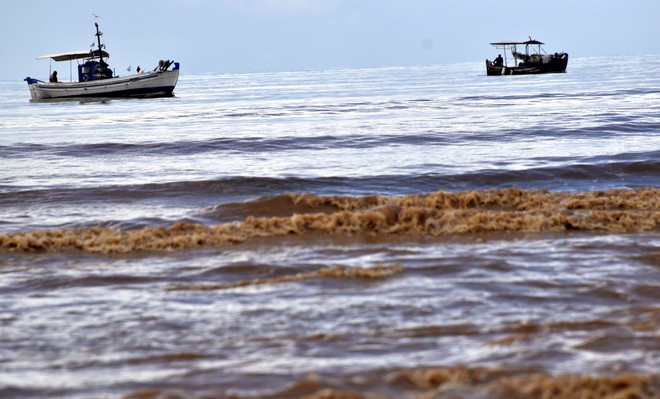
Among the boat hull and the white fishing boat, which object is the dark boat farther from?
the white fishing boat

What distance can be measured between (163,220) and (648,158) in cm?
999

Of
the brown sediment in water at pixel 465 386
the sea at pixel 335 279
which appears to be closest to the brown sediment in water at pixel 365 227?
the sea at pixel 335 279

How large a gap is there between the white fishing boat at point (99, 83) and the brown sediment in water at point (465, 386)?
5476cm

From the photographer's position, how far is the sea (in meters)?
4.67

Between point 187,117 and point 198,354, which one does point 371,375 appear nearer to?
point 198,354

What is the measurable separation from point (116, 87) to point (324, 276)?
5289 centimetres

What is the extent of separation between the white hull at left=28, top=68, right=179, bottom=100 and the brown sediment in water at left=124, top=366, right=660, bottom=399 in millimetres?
55104

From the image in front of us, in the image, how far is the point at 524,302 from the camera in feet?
20.1

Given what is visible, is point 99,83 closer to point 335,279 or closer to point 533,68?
point 533,68

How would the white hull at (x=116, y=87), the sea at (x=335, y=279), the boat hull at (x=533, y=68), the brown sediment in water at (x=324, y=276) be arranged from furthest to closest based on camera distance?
1. the boat hull at (x=533, y=68)
2. the white hull at (x=116, y=87)
3. the brown sediment in water at (x=324, y=276)
4. the sea at (x=335, y=279)

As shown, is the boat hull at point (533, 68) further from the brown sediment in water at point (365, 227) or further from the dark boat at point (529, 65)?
the brown sediment in water at point (365, 227)

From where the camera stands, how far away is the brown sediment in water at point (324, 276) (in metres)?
6.90

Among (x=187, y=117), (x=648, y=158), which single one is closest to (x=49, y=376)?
(x=648, y=158)

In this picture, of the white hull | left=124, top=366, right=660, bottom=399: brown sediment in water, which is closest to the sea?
left=124, top=366, right=660, bottom=399: brown sediment in water
